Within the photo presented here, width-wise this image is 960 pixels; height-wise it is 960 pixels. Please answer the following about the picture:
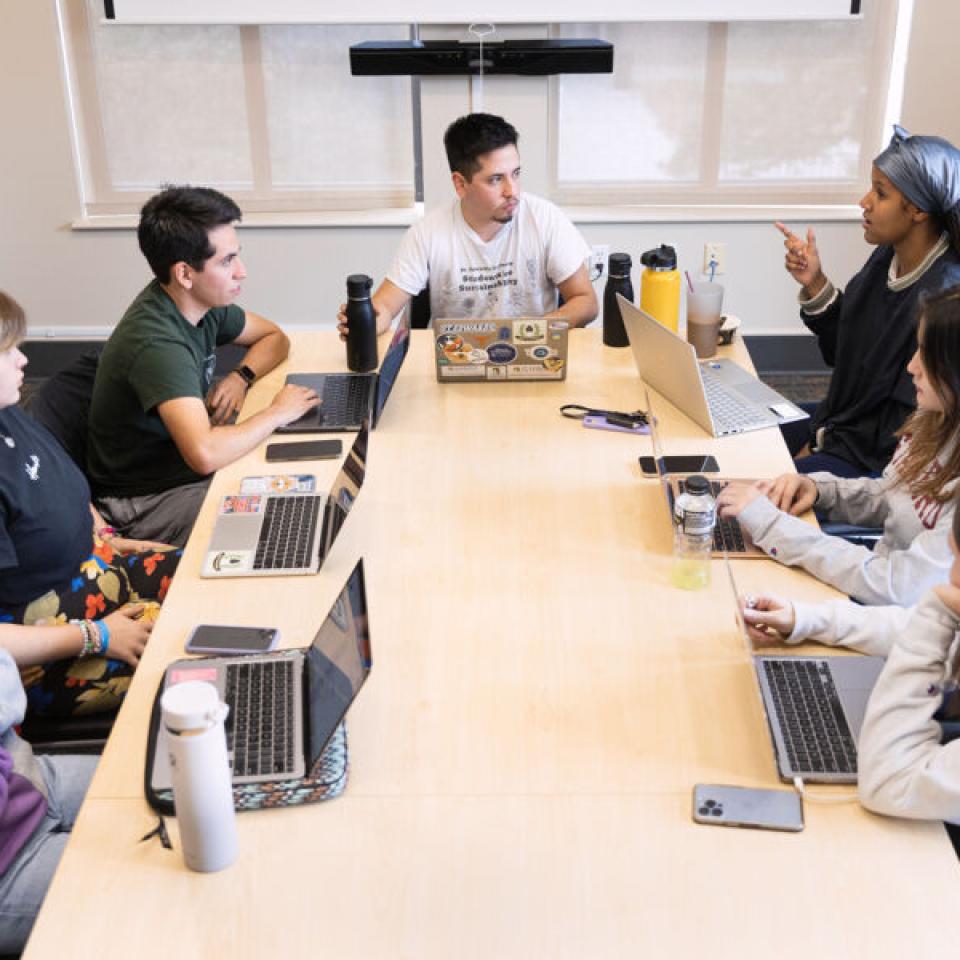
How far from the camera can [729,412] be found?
254 cm

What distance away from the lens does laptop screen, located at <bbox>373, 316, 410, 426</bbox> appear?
2506 mm

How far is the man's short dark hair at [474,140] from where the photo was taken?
297 centimetres

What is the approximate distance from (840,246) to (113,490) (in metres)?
2.79

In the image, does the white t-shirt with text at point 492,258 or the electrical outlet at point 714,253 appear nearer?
the white t-shirt with text at point 492,258

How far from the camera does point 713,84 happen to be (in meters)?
4.10

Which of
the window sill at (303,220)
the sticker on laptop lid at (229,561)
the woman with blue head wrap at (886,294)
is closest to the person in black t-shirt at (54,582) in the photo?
the sticker on laptop lid at (229,561)

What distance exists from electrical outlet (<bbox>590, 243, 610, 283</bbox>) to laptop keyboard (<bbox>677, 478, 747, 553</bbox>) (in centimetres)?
215

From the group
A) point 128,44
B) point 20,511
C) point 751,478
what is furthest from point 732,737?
point 128,44

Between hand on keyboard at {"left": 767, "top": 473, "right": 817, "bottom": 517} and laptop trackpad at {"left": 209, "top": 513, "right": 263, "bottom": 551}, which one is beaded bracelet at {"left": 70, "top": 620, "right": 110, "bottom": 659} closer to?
laptop trackpad at {"left": 209, "top": 513, "right": 263, "bottom": 551}

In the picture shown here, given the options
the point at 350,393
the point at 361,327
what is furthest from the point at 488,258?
the point at 350,393

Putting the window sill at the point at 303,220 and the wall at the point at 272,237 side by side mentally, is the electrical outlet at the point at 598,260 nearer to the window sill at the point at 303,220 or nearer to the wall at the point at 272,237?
the wall at the point at 272,237

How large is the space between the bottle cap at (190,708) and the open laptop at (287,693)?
0.19 metres

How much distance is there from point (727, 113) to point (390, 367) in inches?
85.7

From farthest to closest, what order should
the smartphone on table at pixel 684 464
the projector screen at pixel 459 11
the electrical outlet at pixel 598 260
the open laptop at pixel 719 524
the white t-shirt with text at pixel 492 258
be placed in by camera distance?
1. the electrical outlet at pixel 598 260
2. the projector screen at pixel 459 11
3. the white t-shirt with text at pixel 492 258
4. the smartphone on table at pixel 684 464
5. the open laptop at pixel 719 524
